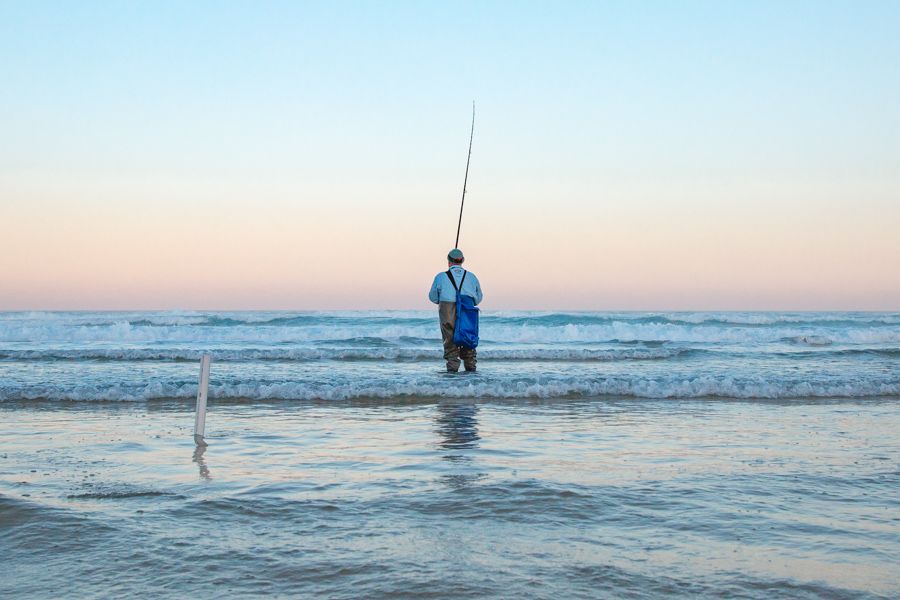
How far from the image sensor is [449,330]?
438 inches

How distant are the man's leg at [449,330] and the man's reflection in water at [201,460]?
5.45 metres

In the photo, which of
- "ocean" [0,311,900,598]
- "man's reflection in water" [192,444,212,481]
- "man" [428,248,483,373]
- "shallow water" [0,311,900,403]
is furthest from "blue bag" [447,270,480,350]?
"man's reflection in water" [192,444,212,481]

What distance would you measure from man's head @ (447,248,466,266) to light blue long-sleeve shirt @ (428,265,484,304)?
72 millimetres

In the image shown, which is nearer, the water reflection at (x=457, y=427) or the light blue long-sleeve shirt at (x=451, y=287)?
the water reflection at (x=457, y=427)

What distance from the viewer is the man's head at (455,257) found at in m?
10.9

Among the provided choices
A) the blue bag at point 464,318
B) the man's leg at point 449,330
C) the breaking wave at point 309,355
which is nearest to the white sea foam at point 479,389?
the blue bag at point 464,318

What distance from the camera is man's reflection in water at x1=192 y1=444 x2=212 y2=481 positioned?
186 inches

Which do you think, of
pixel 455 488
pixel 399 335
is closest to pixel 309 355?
pixel 399 335

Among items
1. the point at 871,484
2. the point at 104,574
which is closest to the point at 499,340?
the point at 871,484

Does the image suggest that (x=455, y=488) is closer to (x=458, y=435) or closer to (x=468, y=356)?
(x=458, y=435)

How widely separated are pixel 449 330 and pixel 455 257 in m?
1.08

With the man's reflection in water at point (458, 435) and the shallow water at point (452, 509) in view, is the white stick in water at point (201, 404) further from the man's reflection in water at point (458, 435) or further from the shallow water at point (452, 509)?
the man's reflection in water at point (458, 435)

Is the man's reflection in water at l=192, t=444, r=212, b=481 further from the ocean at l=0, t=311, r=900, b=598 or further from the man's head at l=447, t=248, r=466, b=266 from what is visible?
the man's head at l=447, t=248, r=466, b=266

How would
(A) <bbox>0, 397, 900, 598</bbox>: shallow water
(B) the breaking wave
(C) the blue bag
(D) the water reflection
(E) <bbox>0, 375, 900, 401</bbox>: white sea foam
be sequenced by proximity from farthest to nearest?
(B) the breaking wave → (C) the blue bag → (E) <bbox>0, 375, 900, 401</bbox>: white sea foam → (D) the water reflection → (A) <bbox>0, 397, 900, 598</bbox>: shallow water
